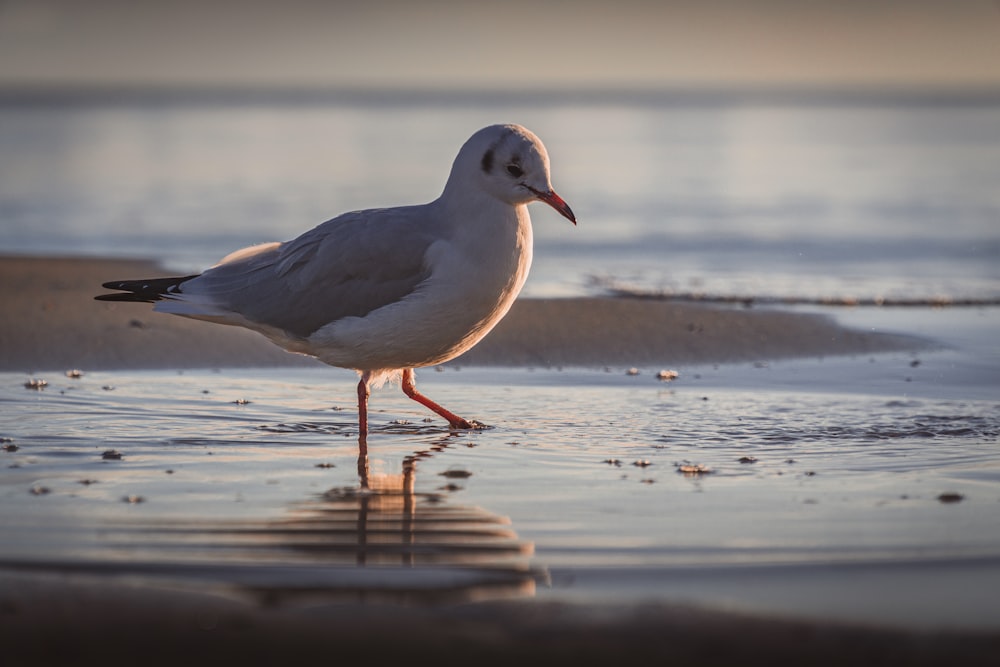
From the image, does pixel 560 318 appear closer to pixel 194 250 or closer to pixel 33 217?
pixel 194 250

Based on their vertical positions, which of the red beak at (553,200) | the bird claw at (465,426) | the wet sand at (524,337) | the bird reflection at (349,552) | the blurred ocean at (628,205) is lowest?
the bird reflection at (349,552)

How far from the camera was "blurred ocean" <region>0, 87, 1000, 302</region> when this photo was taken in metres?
13.2

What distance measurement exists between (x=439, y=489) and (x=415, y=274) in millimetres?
1237

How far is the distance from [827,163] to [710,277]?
19.0 m

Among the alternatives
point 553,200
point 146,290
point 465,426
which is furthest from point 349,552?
point 146,290

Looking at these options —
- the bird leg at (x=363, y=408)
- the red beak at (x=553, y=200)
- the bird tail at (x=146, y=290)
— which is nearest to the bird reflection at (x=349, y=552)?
the bird leg at (x=363, y=408)

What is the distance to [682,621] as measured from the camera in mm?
3727

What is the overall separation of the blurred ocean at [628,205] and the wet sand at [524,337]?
1682mm

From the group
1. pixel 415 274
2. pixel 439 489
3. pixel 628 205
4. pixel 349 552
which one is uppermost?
pixel 628 205

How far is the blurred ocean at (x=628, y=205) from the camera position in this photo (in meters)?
13.2

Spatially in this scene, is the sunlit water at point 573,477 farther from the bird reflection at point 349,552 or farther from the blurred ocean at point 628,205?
the blurred ocean at point 628,205

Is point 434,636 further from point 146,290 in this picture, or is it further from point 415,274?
point 146,290

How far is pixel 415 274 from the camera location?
615cm

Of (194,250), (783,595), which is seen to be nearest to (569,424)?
(783,595)
